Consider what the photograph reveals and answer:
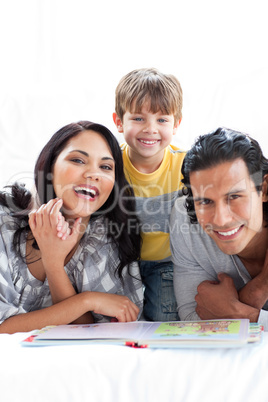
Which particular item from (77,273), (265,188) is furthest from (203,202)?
(77,273)

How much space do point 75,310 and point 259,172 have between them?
0.75 meters

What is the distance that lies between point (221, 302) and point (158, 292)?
1.45 feet

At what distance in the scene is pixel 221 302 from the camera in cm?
145

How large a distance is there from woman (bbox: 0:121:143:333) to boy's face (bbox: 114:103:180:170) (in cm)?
21

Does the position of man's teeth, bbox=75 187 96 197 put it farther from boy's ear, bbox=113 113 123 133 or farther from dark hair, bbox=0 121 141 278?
boy's ear, bbox=113 113 123 133

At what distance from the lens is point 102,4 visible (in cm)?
239

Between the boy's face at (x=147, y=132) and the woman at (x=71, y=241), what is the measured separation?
21cm

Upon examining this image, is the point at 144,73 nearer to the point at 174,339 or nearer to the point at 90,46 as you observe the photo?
the point at 90,46

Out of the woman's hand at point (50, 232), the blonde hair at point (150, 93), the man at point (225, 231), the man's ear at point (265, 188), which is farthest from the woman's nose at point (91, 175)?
the man's ear at point (265, 188)

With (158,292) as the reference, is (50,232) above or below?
above

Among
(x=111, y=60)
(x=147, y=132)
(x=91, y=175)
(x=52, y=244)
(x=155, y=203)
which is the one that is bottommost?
(x=52, y=244)

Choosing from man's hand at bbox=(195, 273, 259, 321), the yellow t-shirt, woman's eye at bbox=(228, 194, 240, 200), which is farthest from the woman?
woman's eye at bbox=(228, 194, 240, 200)

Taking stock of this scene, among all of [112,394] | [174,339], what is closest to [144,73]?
[174,339]

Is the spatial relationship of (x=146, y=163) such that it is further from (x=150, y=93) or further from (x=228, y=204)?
(x=228, y=204)
